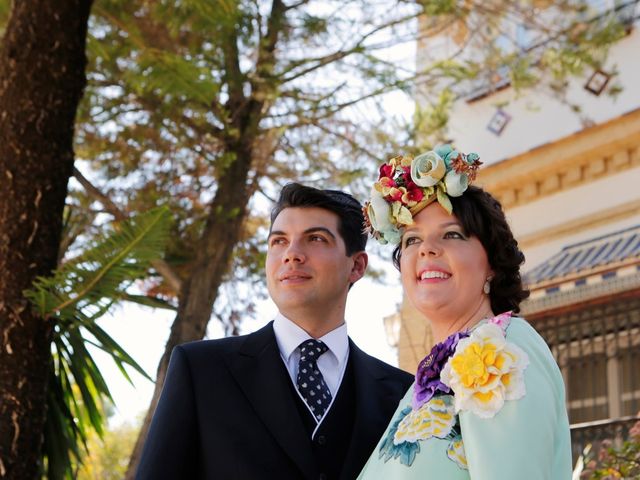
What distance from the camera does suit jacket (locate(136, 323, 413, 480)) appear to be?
3.94 metres

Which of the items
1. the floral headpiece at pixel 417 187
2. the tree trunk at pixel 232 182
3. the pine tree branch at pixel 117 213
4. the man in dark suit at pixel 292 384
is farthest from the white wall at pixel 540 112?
the floral headpiece at pixel 417 187

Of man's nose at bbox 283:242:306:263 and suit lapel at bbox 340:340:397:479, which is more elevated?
man's nose at bbox 283:242:306:263

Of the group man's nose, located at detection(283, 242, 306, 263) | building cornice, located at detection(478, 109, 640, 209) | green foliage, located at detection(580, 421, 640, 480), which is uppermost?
building cornice, located at detection(478, 109, 640, 209)

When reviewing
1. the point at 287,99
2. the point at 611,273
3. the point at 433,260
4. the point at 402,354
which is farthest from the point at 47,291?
the point at 402,354

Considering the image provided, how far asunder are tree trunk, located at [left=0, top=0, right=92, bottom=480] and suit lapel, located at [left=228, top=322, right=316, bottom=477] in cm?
186

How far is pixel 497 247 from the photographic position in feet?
12.0

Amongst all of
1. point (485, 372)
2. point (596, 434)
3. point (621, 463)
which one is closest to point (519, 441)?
point (485, 372)

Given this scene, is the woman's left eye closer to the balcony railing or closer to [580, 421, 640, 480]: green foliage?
[580, 421, 640, 480]: green foliage

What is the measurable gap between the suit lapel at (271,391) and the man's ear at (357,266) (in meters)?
0.42

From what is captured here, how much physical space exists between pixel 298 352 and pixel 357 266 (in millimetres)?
470

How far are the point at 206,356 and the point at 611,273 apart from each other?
7.19m

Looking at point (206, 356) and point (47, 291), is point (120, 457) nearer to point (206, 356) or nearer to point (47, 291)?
point (47, 291)

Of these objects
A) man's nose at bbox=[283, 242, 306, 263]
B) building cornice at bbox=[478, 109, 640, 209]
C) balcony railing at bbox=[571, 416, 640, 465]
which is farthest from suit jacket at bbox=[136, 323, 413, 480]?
building cornice at bbox=[478, 109, 640, 209]

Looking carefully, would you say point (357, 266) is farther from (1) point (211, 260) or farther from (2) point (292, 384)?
(1) point (211, 260)
